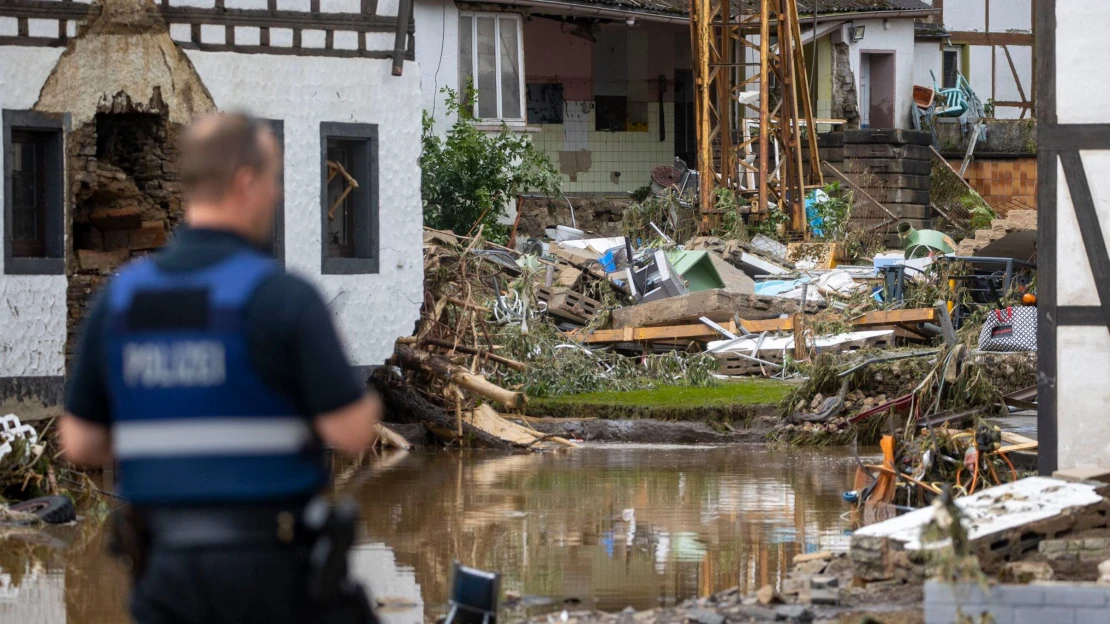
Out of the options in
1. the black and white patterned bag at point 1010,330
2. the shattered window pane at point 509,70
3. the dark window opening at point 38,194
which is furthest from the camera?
the shattered window pane at point 509,70

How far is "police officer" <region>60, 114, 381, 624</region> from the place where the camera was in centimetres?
388

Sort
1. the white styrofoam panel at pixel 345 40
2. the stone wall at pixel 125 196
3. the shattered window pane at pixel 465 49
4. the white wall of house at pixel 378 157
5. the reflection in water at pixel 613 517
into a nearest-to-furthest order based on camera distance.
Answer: the reflection in water at pixel 613 517
the stone wall at pixel 125 196
the white wall of house at pixel 378 157
the white styrofoam panel at pixel 345 40
the shattered window pane at pixel 465 49

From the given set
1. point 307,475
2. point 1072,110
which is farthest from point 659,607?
point 307,475

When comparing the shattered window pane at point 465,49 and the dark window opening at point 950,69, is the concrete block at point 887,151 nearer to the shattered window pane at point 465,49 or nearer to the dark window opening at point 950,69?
the dark window opening at point 950,69

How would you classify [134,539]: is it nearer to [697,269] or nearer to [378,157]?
[378,157]

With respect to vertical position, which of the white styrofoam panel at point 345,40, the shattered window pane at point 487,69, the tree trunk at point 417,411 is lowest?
the tree trunk at point 417,411

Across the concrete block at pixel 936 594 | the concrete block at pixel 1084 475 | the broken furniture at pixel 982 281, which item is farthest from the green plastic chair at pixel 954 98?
the concrete block at pixel 936 594

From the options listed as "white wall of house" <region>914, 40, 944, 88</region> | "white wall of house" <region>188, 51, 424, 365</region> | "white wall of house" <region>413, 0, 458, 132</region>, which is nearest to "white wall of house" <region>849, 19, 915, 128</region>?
"white wall of house" <region>914, 40, 944, 88</region>

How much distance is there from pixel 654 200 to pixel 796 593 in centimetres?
2138

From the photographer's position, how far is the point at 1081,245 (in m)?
10.0

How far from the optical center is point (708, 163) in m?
28.6

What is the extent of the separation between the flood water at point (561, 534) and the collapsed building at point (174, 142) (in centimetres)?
270

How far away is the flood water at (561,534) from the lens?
9.33m

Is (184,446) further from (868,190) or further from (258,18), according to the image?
(868,190)
